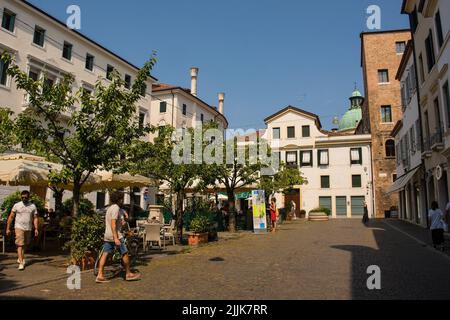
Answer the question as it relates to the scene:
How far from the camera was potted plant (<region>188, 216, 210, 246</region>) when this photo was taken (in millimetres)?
14602

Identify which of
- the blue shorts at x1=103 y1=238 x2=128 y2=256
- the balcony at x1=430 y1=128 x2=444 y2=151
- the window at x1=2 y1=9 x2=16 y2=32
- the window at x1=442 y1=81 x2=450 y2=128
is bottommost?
the blue shorts at x1=103 y1=238 x2=128 y2=256

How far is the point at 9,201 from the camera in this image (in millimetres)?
A: 18297

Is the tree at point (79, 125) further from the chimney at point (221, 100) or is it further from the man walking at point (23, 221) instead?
the chimney at point (221, 100)

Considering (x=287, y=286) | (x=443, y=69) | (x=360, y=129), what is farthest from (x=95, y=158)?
(x=360, y=129)

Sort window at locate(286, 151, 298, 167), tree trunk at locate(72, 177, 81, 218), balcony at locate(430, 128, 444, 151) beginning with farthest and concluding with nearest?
window at locate(286, 151, 298, 167) → balcony at locate(430, 128, 444, 151) → tree trunk at locate(72, 177, 81, 218)

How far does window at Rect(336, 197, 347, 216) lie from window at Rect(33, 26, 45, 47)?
32845mm

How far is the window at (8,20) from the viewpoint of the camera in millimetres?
24022

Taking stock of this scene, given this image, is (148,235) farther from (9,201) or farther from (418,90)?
(418,90)

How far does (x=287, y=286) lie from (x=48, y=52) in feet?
88.3

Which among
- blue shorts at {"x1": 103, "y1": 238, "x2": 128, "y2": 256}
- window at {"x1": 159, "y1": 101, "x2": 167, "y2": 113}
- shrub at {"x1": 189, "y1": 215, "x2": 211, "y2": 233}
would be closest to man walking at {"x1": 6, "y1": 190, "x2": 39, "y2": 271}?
blue shorts at {"x1": 103, "y1": 238, "x2": 128, "y2": 256}

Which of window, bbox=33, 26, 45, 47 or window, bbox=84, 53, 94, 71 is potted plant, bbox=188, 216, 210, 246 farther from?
window, bbox=84, 53, 94, 71

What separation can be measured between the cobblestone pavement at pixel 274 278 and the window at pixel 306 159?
107 feet

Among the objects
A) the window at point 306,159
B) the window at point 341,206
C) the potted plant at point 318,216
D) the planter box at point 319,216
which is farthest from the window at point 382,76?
the planter box at point 319,216

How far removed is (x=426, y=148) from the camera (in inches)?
788
